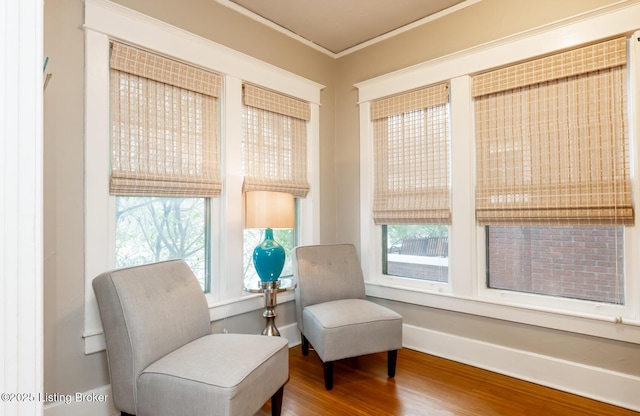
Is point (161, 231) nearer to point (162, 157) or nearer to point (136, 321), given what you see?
point (162, 157)

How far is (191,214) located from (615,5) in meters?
3.05

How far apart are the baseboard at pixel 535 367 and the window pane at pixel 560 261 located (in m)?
0.45

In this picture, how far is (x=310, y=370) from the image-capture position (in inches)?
103

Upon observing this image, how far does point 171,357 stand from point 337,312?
3.74ft

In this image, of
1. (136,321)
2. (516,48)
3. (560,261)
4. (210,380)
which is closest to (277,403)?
(210,380)

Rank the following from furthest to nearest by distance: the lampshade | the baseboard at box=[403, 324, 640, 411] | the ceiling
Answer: the ceiling < the lampshade < the baseboard at box=[403, 324, 640, 411]

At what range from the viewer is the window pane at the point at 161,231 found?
2229mm

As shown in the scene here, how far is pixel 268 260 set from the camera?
8.20ft

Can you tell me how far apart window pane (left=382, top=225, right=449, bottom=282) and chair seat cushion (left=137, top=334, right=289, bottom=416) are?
5.30 ft

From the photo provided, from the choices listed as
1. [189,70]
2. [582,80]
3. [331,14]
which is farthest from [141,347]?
[582,80]

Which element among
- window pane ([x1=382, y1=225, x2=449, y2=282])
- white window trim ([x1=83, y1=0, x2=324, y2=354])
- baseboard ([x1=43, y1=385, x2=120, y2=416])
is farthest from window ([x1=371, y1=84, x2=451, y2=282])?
baseboard ([x1=43, y1=385, x2=120, y2=416])

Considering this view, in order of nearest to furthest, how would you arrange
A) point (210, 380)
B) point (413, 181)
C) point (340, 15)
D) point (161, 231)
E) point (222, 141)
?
point (210, 380), point (161, 231), point (222, 141), point (340, 15), point (413, 181)

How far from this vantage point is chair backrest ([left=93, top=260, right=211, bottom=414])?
1.69 metres

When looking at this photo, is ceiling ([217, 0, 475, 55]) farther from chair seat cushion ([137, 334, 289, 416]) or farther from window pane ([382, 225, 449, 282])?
chair seat cushion ([137, 334, 289, 416])
